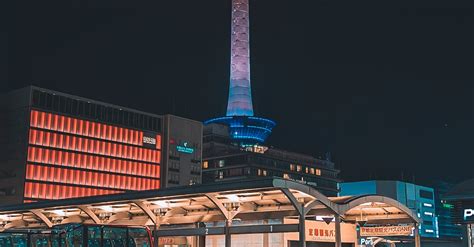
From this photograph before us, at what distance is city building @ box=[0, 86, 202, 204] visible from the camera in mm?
102438

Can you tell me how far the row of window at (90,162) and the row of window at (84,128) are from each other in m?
3.85

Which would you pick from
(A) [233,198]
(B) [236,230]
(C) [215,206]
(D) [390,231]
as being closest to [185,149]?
(C) [215,206]

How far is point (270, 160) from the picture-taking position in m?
148

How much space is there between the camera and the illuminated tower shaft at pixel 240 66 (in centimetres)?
16150

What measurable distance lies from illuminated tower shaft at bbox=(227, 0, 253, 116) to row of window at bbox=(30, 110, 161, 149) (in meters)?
40.7

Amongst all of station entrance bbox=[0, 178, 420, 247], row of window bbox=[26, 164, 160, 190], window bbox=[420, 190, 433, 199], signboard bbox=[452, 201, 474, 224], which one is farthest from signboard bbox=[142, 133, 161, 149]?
signboard bbox=[452, 201, 474, 224]

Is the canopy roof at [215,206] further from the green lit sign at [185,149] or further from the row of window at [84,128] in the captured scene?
the green lit sign at [185,149]

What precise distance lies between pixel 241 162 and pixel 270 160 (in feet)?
26.8

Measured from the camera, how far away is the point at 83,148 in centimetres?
11125

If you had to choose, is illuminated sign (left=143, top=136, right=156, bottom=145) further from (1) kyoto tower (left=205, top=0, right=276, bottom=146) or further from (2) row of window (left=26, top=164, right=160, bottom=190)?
(1) kyoto tower (left=205, top=0, right=276, bottom=146)

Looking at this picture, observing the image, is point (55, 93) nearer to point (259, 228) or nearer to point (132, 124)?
point (132, 124)

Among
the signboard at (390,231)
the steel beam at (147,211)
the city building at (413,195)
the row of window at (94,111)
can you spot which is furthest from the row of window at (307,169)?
the signboard at (390,231)

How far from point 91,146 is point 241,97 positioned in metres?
57.8

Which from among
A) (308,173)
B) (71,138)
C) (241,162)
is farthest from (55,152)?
(308,173)
